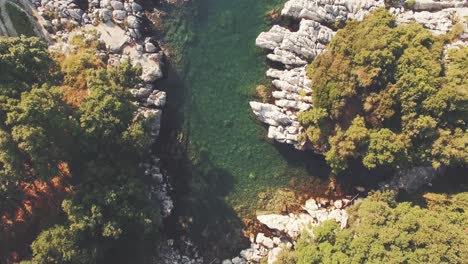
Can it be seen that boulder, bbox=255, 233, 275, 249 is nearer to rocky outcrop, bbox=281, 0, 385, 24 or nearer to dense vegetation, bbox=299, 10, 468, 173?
dense vegetation, bbox=299, 10, 468, 173

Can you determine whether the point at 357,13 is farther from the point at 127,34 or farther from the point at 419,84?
the point at 127,34

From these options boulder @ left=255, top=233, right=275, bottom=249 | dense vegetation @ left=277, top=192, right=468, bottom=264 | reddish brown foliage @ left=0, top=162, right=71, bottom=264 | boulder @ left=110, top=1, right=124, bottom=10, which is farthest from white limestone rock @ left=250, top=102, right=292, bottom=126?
reddish brown foliage @ left=0, top=162, right=71, bottom=264

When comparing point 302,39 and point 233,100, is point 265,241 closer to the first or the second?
point 233,100

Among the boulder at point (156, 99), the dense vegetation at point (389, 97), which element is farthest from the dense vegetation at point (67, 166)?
the dense vegetation at point (389, 97)

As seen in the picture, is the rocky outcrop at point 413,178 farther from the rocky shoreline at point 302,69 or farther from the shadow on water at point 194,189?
the shadow on water at point 194,189

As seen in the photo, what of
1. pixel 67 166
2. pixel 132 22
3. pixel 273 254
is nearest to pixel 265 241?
pixel 273 254

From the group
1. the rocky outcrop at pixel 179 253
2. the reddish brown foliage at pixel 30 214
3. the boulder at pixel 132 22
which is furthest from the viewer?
the boulder at pixel 132 22
